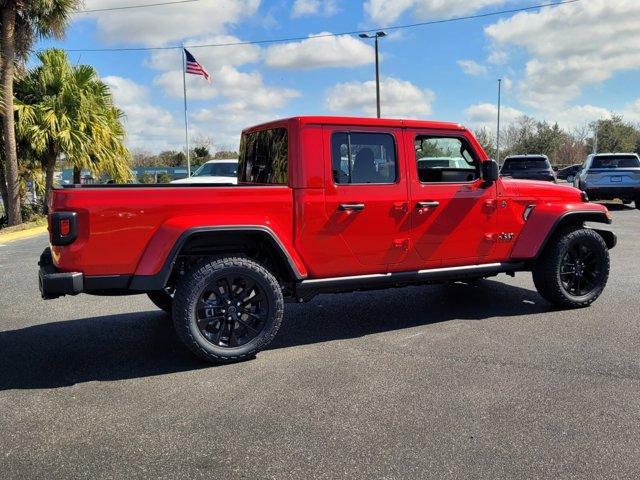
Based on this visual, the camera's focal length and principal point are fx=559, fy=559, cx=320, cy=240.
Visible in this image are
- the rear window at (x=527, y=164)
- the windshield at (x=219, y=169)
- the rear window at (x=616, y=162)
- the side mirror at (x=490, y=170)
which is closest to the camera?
the side mirror at (x=490, y=170)

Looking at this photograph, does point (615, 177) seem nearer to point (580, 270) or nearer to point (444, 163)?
point (580, 270)

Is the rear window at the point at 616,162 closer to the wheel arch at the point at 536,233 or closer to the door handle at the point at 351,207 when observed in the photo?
the wheel arch at the point at 536,233

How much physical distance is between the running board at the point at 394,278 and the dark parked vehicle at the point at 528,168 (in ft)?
40.3

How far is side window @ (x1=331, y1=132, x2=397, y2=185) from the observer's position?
4.65 meters

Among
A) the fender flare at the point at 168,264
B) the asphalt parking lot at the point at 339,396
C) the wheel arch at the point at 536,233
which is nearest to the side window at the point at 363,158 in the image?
the fender flare at the point at 168,264

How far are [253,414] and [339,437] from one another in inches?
23.7

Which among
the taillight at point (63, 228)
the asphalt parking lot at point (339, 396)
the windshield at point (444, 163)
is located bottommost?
the asphalt parking lot at point (339, 396)

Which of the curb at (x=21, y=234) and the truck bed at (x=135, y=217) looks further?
the curb at (x=21, y=234)

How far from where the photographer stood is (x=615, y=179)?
15.8m

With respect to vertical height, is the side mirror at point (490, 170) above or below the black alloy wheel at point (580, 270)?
above

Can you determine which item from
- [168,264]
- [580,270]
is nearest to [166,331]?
[168,264]

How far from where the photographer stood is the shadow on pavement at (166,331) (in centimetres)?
422

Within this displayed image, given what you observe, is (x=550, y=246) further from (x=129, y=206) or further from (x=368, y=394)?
(x=129, y=206)

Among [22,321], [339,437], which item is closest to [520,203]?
[339,437]
